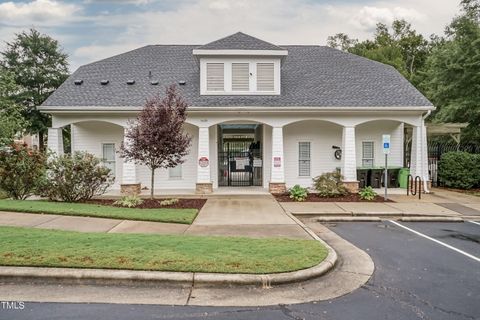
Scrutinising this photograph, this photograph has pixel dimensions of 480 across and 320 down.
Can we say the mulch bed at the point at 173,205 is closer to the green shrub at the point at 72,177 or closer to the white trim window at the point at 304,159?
the green shrub at the point at 72,177

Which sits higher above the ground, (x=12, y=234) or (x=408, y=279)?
(x=12, y=234)

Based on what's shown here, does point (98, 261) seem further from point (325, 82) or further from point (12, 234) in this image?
point (325, 82)

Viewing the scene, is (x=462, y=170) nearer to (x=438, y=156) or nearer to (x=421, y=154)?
(x=438, y=156)

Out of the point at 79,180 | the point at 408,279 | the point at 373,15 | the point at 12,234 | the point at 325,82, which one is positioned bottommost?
the point at 408,279

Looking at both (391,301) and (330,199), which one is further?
(330,199)

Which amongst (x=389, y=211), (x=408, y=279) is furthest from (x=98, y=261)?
(x=389, y=211)

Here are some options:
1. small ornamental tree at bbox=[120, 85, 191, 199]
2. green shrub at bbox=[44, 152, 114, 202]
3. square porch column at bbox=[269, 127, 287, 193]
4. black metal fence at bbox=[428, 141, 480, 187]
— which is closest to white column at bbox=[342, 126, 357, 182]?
square porch column at bbox=[269, 127, 287, 193]

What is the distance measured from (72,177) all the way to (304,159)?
10337 millimetres

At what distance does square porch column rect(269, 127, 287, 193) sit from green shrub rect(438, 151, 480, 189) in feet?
29.2

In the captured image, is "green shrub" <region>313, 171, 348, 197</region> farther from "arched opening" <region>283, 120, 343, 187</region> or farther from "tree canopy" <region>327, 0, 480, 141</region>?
"tree canopy" <region>327, 0, 480, 141</region>

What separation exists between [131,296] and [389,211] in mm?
9439

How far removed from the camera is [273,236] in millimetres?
8234

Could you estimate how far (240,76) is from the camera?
1680 centimetres

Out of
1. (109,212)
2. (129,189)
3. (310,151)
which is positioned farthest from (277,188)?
(109,212)
